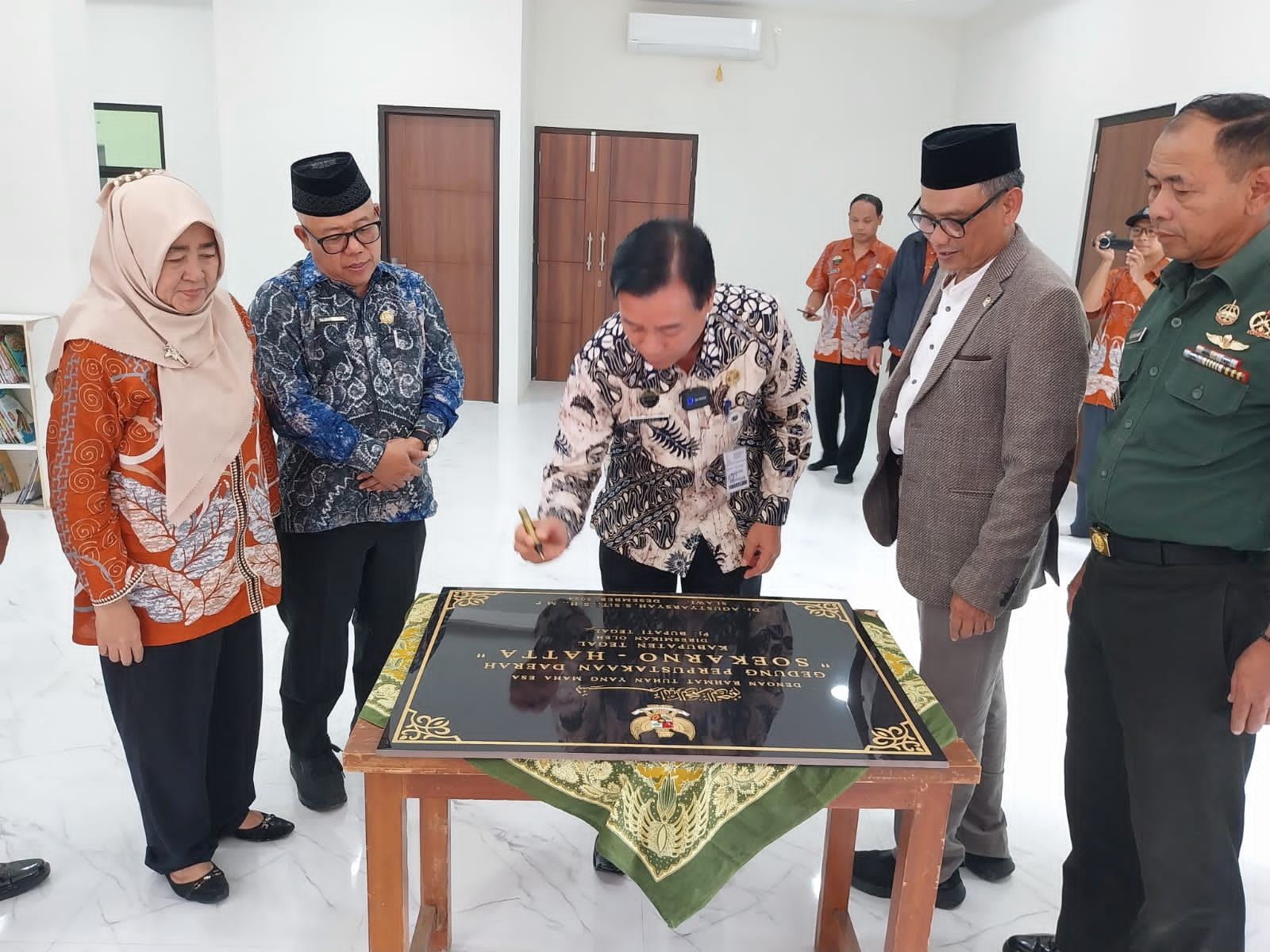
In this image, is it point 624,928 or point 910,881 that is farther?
point 624,928

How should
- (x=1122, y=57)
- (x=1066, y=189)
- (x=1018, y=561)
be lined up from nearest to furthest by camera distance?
(x=1018, y=561), (x=1122, y=57), (x=1066, y=189)

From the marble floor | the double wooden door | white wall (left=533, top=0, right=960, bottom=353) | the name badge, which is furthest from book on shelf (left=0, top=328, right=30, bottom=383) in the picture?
white wall (left=533, top=0, right=960, bottom=353)

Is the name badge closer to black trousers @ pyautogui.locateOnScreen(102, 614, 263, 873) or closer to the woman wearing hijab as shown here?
the woman wearing hijab

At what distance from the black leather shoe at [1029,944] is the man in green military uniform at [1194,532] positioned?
0.34 m

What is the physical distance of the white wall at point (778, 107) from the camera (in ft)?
22.7

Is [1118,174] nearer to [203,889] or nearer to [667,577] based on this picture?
[667,577]

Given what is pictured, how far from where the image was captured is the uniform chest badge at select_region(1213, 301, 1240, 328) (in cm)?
121

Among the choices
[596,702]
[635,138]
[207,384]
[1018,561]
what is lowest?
[596,702]

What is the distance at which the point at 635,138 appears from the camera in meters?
7.07

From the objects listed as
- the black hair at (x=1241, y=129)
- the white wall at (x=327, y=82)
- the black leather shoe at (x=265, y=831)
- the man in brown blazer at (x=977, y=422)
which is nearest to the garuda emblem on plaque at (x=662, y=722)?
the man in brown blazer at (x=977, y=422)

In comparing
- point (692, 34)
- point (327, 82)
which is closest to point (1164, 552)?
point (327, 82)

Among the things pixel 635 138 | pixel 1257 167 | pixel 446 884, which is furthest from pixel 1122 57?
pixel 446 884

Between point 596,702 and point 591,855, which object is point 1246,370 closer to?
point 596,702

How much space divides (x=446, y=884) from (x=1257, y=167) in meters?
1.71
